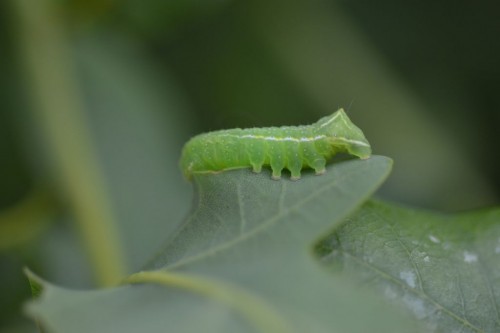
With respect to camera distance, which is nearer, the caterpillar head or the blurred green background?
the caterpillar head

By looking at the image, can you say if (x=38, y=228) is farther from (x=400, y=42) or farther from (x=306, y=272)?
(x=400, y=42)

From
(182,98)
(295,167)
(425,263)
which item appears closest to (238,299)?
(425,263)

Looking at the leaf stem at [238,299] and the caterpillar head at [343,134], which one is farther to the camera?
the caterpillar head at [343,134]

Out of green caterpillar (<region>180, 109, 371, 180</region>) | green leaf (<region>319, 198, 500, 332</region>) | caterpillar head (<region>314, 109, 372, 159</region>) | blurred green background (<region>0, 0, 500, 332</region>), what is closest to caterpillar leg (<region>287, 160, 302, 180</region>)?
green caterpillar (<region>180, 109, 371, 180</region>)

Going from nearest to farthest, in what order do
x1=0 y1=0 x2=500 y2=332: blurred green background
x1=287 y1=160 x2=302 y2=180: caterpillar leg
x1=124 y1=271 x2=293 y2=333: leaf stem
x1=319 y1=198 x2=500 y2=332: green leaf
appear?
x1=124 y1=271 x2=293 y2=333: leaf stem → x1=319 y1=198 x2=500 y2=332: green leaf → x1=287 y1=160 x2=302 y2=180: caterpillar leg → x1=0 y1=0 x2=500 y2=332: blurred green background

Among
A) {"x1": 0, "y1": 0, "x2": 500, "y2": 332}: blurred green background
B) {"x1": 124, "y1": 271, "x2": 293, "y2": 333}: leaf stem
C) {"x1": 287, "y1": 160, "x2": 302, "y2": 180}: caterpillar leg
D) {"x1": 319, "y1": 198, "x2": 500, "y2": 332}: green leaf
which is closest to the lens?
{"x1": 124, "y1": 271, "x2": 293, "y2": 333}: leaf stem

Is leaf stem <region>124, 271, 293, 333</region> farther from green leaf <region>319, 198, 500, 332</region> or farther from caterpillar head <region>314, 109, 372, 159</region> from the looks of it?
caterpillar head <region>314, 109, 372, 159</region>

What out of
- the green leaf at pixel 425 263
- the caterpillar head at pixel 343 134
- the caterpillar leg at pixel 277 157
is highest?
Result: the caterpillar leg at pixel 277 157

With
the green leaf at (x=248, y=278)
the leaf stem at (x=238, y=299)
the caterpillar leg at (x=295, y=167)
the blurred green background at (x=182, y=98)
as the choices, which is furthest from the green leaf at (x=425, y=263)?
the blurred green background at (x=182, y=98)

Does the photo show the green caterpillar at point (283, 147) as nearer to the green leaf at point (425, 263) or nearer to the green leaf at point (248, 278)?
the green leaf at point (248, 278)
